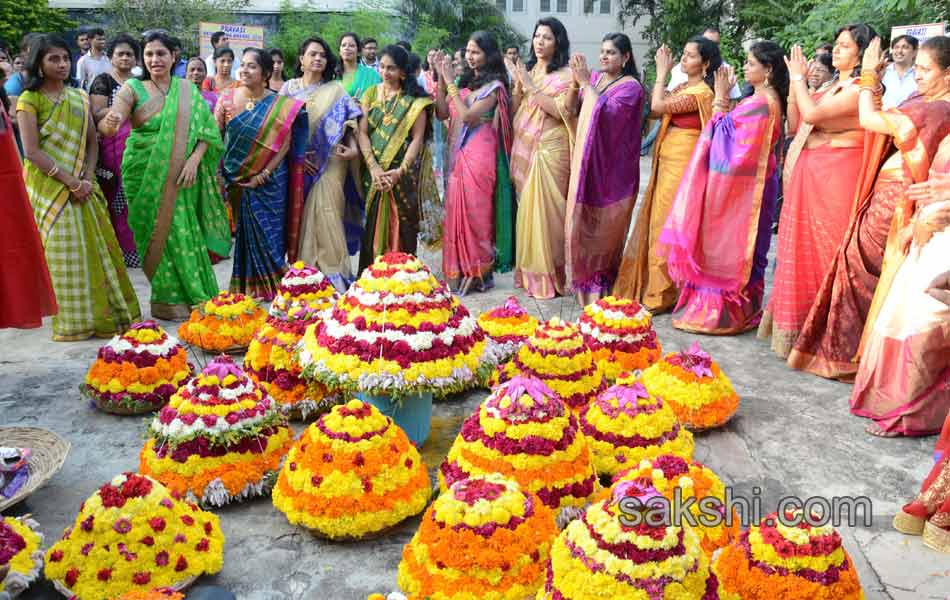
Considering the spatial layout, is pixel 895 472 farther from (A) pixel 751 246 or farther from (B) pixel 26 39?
(B) pixel 26 39

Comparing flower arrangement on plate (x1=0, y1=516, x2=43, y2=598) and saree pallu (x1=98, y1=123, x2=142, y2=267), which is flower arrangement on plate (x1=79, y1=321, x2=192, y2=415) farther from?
saree pallu (x1=98, y1=123, x2=142, y2=267)

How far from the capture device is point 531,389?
334 centimetres

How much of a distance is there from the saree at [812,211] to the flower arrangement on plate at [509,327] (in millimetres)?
1747

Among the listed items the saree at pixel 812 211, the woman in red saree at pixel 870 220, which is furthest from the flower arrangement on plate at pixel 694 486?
the saree at pixel 812 211

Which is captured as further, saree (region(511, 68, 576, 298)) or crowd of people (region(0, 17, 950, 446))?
saree (region(511, 68, 576, 298))

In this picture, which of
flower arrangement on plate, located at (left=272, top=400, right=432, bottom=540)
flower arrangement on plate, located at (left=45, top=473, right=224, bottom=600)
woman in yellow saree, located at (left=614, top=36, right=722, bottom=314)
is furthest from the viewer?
woman in yellow saree, located at (left=614, top=36, right=722, bottom=314)

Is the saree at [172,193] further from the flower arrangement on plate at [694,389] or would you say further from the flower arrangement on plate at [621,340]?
the flower arrangement on plate at [694,389]

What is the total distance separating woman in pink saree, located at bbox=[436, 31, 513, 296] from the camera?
22.6ft

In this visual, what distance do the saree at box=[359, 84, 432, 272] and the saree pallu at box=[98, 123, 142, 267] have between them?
85.9 inches

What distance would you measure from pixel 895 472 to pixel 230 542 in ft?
10.1

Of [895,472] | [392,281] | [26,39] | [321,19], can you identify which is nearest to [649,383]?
[895,472]

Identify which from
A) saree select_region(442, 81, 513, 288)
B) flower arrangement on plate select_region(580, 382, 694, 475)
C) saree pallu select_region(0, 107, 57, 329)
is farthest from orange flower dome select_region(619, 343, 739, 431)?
A: saree pallu select_region(0, 107, 57, 329)

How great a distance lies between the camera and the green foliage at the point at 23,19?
18031mm

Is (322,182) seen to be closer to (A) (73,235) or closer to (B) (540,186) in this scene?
(B) (540,186)
